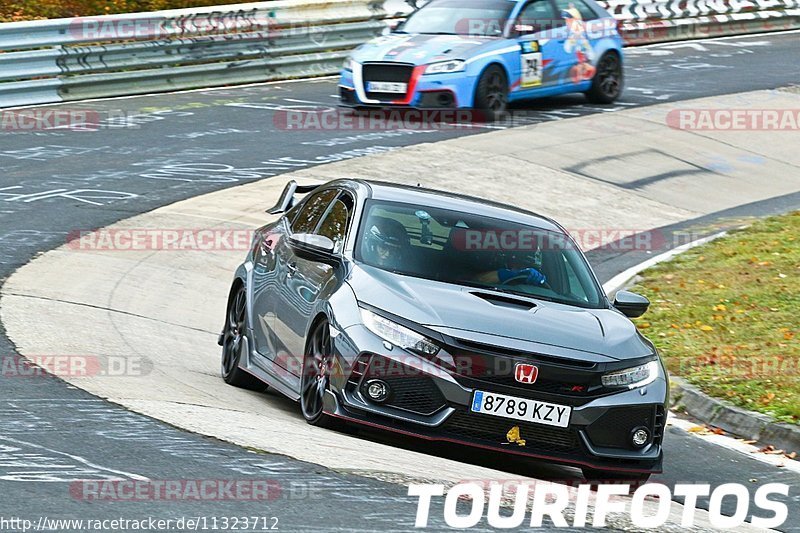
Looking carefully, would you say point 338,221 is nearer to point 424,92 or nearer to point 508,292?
point 508,292

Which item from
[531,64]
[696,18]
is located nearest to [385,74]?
[531,64]

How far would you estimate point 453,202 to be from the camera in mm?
9312

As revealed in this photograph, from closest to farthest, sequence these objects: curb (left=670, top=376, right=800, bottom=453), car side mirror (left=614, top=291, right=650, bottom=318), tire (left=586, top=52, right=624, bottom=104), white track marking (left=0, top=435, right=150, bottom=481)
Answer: white track marking (left=0, top=435, right=150, bottom=481), car side mirror (left=614, top=291, right=650, bottom=318), curb (left=670, top=376, right=800, bottom=453), tire (left=586, top=52, right=624, bottom=104)

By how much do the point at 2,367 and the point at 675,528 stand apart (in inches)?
167

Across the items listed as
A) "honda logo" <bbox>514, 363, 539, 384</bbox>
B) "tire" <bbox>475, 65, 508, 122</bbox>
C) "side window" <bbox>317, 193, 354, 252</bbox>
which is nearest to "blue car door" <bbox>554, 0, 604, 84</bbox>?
"tire" <bbox>475, 65, 508, 122</bbox>

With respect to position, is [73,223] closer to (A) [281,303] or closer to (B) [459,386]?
(A) [281,303]

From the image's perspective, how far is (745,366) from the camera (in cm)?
1073

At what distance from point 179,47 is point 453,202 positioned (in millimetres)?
13640

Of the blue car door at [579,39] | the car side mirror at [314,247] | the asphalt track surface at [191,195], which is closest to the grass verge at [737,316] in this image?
the asphalt track surface at [191,195]

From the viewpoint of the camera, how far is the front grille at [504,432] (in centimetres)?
752

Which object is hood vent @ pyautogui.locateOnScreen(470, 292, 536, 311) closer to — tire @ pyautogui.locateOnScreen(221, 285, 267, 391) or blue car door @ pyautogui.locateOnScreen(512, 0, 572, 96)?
tire @ pyautogui.locateOnScreen(221, 285, 267, 391)

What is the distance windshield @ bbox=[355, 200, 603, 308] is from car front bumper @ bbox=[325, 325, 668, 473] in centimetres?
95

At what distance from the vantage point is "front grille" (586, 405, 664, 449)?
7.70m

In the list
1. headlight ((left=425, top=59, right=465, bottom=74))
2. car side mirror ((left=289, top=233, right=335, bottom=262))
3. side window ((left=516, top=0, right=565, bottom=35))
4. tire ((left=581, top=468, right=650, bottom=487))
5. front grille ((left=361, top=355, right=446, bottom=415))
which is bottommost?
tire ((left=581, top=468, right=650, bottom=487))
